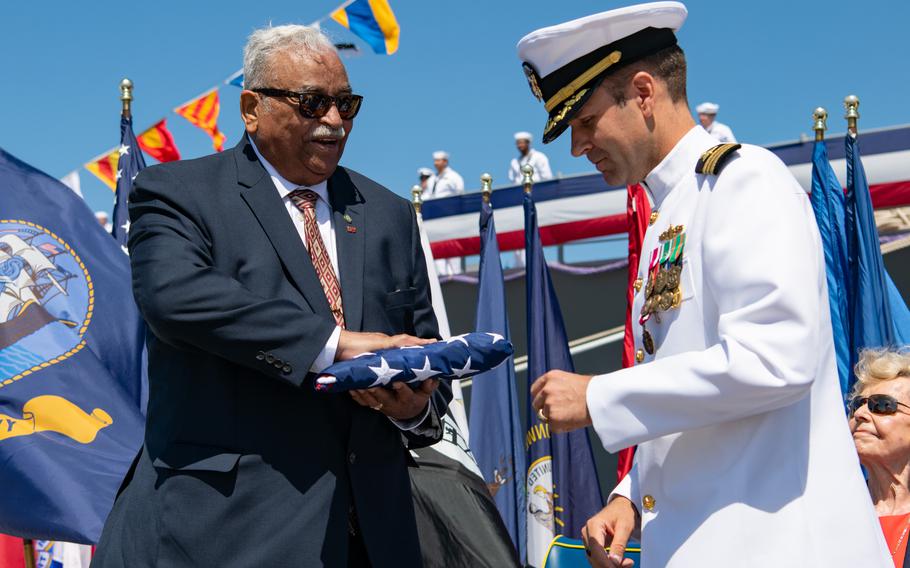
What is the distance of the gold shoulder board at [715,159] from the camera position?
1881mm

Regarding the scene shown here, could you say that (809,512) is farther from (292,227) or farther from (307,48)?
(307,48)

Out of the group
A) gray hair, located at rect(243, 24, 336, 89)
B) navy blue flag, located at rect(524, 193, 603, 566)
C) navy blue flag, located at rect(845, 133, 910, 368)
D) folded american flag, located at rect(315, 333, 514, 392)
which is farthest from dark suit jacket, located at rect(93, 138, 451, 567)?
navy blue flag, located at rect(524, 193, 603, 566)

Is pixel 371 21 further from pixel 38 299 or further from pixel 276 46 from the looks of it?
pixel 276 46

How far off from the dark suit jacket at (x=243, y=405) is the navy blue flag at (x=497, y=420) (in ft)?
11.6

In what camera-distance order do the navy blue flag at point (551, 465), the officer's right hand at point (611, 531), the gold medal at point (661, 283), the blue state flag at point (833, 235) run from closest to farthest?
the gold medal at point (661, 283)
the officer's right hand at point (611, 531)
the blue state flag at point (833, 235)
the navy blue flag at point (551, 465)

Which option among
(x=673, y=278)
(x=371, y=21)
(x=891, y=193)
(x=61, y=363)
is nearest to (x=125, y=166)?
(x=61, y=363)

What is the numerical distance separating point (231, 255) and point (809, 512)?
129 cm

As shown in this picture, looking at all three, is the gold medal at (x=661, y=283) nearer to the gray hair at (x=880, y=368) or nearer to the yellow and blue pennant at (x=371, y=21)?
the gray hair at (x=880, y=368)

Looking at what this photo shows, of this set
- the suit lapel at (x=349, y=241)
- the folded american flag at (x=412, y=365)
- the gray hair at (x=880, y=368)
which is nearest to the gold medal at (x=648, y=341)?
the folded american flag at (x=412, y=365)

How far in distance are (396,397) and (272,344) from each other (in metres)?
0.28

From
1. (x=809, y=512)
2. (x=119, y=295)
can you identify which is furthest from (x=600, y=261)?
(x=809, y=512)

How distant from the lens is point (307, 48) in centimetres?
246

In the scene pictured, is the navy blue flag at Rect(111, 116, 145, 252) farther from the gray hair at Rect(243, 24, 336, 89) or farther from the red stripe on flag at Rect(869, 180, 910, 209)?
the red stripe on flag at Rect(869, 180, 910, 209)

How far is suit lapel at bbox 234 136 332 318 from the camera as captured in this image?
7.44ft
